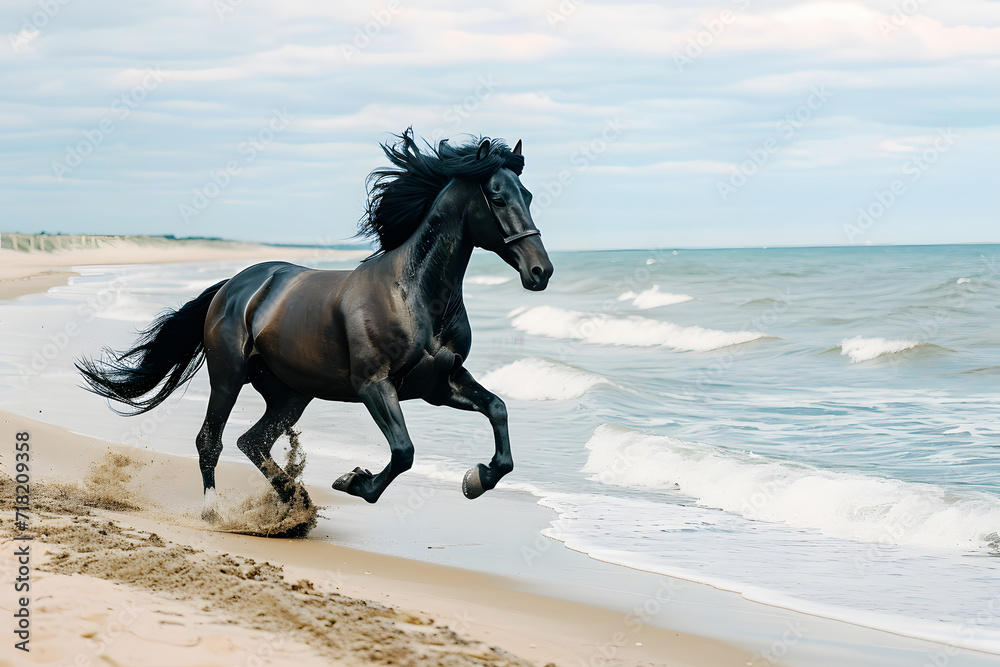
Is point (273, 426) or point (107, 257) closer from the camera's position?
point (273, 426)

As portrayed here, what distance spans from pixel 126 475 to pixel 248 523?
1.42 metres

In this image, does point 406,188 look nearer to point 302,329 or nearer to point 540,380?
point 302,329

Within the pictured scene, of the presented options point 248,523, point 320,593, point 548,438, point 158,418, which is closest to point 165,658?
point 320,593

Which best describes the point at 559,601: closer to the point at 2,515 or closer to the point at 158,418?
the point at 2,515

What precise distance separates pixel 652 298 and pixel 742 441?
87.0ft

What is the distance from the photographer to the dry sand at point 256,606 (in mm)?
3646

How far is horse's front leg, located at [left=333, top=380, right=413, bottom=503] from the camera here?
205 inches

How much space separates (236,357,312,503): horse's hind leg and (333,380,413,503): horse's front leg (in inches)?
47.3

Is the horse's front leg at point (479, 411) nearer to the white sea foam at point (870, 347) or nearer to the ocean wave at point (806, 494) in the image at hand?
the ocean wave at point (806, 494)

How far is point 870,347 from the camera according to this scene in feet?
65.6

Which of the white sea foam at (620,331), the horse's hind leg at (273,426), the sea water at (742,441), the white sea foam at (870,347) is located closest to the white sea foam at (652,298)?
the white sea foam at (620,331)

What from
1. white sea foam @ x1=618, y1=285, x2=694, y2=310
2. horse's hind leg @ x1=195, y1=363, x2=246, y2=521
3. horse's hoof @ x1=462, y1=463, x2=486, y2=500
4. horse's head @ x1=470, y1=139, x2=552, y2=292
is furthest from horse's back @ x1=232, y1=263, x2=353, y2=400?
white sea foam @ x1=618, y1=285, x2=694, y2=310

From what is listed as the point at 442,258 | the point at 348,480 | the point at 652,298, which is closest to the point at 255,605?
the point at 348,480

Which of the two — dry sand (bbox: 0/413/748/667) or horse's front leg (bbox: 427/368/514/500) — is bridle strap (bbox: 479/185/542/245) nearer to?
horse's front leg (bbox: 427/368/514/500)
